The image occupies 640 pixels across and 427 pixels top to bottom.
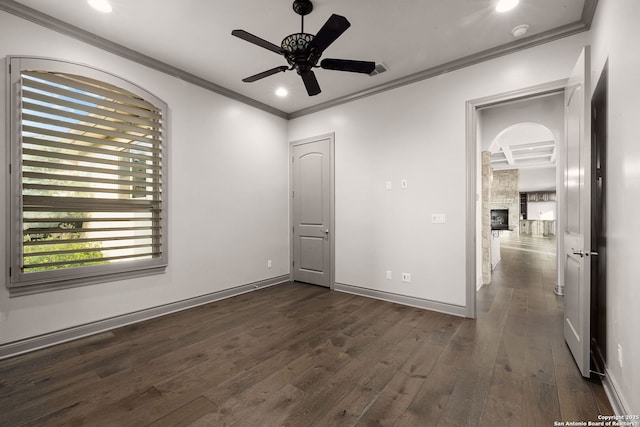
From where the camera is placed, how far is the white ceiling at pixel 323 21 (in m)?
2.41

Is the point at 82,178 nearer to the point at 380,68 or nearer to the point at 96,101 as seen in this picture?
the point at 96,101

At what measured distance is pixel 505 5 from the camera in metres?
2.37

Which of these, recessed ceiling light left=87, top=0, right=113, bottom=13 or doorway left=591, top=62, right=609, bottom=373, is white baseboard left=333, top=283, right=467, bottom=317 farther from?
recessed ceiling light left=87, top=0, right=113, bottom=13

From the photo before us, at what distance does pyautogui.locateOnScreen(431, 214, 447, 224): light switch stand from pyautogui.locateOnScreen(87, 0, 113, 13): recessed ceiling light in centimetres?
384

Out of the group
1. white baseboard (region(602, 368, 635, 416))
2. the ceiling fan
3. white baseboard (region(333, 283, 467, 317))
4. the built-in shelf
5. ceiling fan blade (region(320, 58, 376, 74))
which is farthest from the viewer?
the built-in shelf

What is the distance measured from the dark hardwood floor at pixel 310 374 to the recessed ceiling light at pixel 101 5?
2993 millimetres

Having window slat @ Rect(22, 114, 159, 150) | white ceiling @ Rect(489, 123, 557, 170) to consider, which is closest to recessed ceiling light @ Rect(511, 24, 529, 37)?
white ceiling @ Rect(489, 123, 557, 170)

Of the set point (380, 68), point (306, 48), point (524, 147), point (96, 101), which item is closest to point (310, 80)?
point (306, 48)

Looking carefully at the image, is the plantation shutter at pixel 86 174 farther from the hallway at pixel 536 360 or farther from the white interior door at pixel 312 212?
the hallway at pixel 536 360

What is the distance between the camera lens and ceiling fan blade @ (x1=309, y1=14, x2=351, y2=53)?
1.86 meters

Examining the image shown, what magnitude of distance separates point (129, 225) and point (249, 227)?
1602mm

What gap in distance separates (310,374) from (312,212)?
286 cm

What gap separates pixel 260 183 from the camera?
179 inches

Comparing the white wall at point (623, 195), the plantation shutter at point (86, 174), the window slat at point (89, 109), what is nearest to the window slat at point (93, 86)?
the plantation shutter at point (86, 174)
